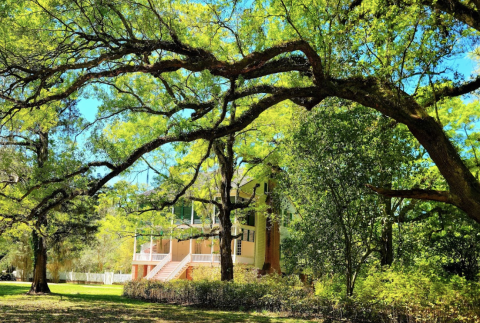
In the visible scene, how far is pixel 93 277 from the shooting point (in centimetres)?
3978

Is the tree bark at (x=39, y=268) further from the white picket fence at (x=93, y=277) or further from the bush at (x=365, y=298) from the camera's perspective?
the white picket fence at (x=93, y=277)

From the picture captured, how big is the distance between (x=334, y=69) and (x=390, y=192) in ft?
9.83

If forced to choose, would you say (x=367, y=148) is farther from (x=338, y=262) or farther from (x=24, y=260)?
(x=24, y=260)

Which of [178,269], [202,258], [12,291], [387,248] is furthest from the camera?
[202,258]

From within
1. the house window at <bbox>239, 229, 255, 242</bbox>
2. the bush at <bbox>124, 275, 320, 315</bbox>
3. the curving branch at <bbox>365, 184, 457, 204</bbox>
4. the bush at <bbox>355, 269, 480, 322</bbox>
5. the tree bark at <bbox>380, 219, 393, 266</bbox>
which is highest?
the curving branch at <bbox>365, 184, 457, 204</bbox>

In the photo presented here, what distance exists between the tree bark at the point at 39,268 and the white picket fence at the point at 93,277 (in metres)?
19.3

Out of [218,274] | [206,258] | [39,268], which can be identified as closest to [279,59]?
[218,274]

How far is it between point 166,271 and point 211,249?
3337mm

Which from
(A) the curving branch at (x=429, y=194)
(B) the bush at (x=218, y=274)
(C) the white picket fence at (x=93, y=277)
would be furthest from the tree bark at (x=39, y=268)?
(C) the white picket fence at (x=93, y=277)

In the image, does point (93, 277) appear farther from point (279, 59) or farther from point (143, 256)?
point (279, 59)

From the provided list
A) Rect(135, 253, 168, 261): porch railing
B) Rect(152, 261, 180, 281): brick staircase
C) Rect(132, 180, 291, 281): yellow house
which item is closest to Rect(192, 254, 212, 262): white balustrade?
Rect(132, 180, 291, 281): yellow house

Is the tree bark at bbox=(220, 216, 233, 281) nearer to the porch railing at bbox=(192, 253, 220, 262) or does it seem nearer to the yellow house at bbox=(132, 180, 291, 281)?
the yellow house at bbox=(132, 180, 291, 281)

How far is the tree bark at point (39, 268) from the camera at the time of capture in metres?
19.7

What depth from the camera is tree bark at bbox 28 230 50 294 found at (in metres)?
19.7
